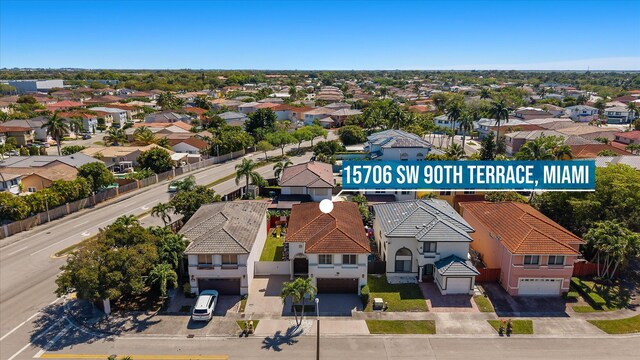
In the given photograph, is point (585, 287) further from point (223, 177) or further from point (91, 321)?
point (223, 177)

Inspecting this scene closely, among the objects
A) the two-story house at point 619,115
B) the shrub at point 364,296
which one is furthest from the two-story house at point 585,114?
the shrub at point 364,296

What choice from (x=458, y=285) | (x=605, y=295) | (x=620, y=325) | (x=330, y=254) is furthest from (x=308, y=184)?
(x=620, y=325)

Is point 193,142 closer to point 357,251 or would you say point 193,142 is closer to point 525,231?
point 357,251

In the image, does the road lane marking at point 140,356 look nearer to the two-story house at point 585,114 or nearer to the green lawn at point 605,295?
the green lawn at point 605,295

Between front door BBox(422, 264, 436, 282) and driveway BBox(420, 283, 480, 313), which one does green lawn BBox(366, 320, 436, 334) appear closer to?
driveway BBox(420, 283, 480, 313)

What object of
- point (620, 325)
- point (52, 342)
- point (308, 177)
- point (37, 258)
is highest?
point (308, 177)

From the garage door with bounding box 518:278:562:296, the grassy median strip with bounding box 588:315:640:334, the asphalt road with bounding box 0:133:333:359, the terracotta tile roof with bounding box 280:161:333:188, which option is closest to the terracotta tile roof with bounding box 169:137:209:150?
the asphalt road with bounding box 0:133:333:359
